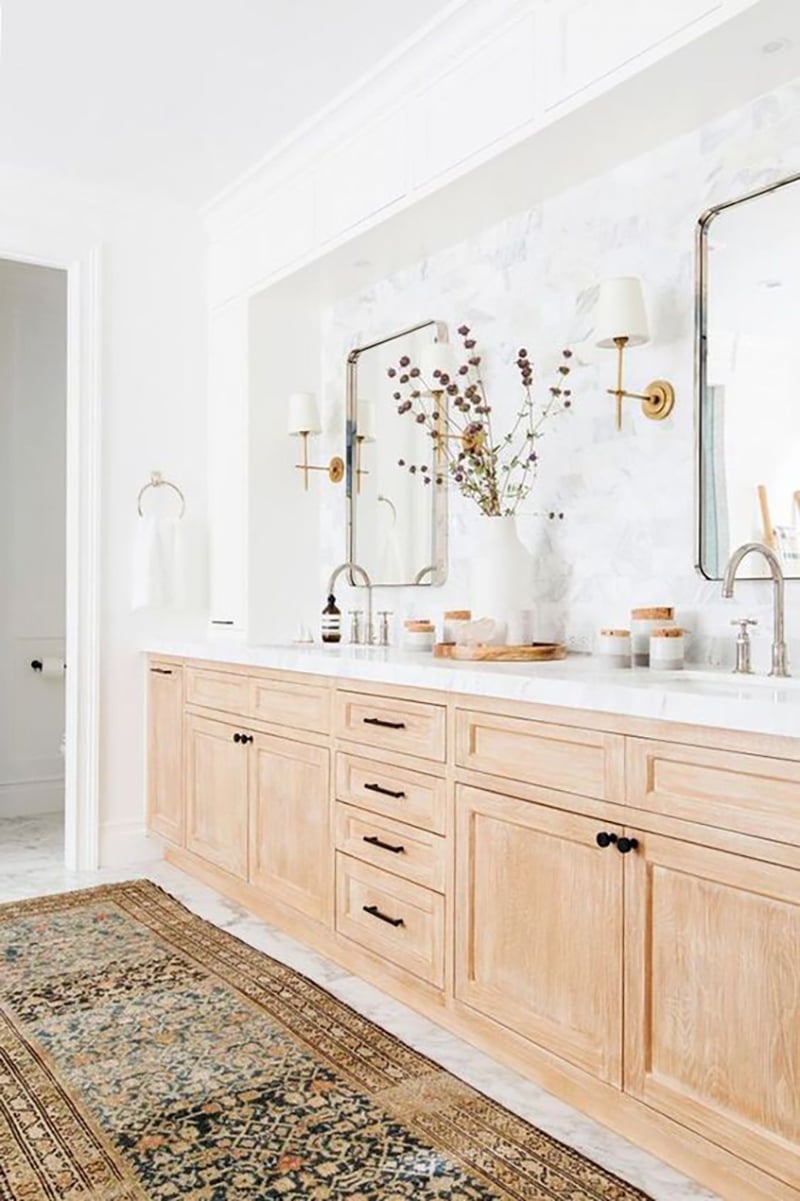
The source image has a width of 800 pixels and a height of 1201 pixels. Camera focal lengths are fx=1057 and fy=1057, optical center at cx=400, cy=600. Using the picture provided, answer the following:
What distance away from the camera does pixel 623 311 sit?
8.71 feet

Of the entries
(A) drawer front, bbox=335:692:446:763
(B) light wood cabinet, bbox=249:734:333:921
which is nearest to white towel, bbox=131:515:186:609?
(B) light wood cabinet, bbox=249:734:333:921

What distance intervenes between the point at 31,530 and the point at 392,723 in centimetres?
315

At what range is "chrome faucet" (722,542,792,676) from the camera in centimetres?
224

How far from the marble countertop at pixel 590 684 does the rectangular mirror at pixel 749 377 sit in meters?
0.36

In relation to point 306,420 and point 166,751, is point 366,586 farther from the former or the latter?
point 166,751

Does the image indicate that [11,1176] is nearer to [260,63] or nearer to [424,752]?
[424,752]

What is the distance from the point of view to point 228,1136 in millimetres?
2041

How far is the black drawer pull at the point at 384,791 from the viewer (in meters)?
2.62

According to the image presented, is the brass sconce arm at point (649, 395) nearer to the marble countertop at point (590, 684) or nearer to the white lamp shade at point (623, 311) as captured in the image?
the white lamp shade at point (623, 311)

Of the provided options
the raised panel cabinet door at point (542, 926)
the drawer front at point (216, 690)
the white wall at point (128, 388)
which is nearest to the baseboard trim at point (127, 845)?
the white wall at point (128, 388)

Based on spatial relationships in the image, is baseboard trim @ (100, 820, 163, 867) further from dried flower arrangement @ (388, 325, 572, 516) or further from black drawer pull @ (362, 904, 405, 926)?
dried flower arrangement @ (388, 325, 572, 516)

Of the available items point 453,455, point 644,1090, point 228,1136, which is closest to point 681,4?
point 453,455

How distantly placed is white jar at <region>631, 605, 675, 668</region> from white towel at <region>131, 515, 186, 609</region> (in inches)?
82.3

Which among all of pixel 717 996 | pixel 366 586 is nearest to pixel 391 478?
pixel 366 586
